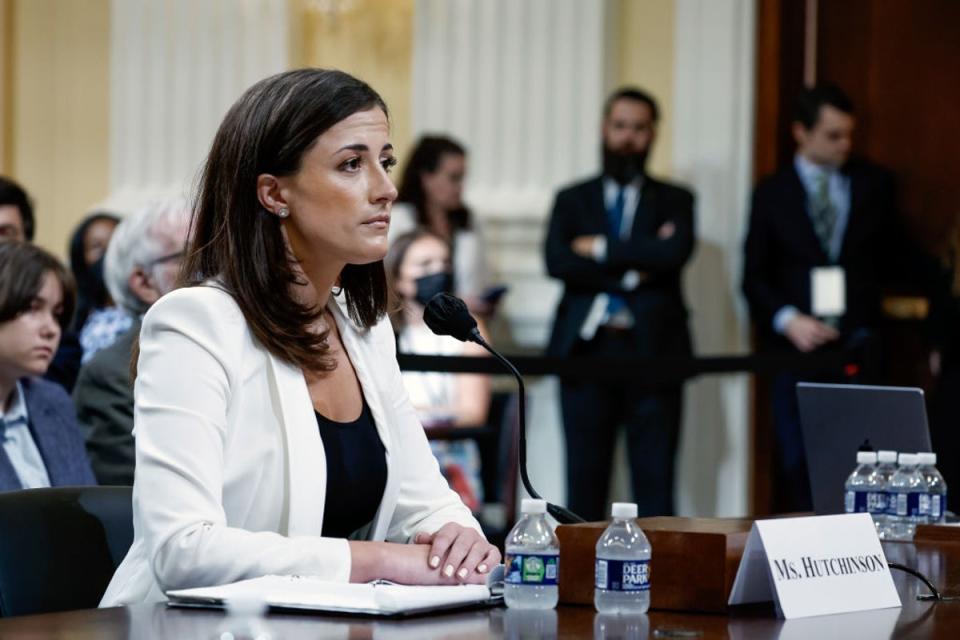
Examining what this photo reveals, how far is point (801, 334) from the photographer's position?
6293 millimetres

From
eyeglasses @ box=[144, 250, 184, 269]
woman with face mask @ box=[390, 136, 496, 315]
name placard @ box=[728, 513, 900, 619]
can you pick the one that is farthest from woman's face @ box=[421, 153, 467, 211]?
name placard @ box=[728, 513, 900, 619]

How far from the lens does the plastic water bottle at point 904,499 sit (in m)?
3.04

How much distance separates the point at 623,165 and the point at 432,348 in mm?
1023

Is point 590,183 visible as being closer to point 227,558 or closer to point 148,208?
point 148,208

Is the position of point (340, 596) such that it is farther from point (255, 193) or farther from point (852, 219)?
point (852, 219)

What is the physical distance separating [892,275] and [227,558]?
4.91 metres

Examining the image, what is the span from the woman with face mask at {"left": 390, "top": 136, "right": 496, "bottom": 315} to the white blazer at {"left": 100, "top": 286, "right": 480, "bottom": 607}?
3.72 meters

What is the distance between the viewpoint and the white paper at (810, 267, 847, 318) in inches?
250

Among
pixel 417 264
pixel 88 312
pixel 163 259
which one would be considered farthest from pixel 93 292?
pixel 163 259

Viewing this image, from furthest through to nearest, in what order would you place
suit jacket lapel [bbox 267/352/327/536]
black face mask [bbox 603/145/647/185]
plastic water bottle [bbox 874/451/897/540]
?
black face mask [bbox 603/145/647/185]
plastic water bottle [bbox 874/451/897/540]
suit jacket lapel [bbox 267/352/327/536]

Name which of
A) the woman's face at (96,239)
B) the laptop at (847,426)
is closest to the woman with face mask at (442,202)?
the woman's face at (96,239)

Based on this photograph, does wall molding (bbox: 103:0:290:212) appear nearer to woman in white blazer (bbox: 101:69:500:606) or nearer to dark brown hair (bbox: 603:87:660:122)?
dark brown hair (bbox: 603:87:660:122)

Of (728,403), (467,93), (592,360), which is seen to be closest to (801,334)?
(728,403)

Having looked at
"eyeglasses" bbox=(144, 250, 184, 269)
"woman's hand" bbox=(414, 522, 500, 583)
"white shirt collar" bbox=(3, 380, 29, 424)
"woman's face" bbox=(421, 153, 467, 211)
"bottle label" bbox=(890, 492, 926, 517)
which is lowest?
→ "bottle label" bbox=(890, 492, 926, 517)
